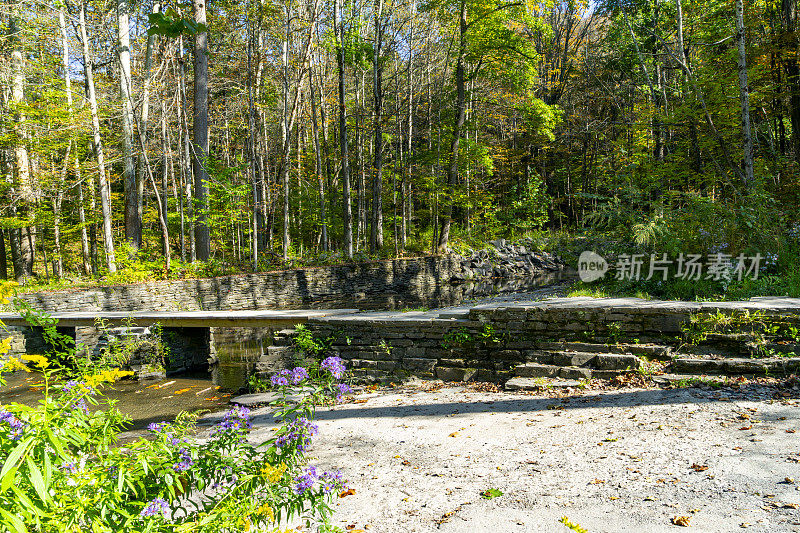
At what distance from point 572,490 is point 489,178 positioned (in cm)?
2620

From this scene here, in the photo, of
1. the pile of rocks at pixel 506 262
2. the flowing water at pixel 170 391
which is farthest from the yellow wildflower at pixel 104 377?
the pile of rocks at pixel 506 262

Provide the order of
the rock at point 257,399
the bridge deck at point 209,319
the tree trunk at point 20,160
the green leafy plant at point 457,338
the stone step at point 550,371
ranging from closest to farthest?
the stone step at point 550,371
the rock at point 257,399
the green leafy plant at point 457,338
the bridge deck at point 209,319
the tree trunk at point 20,160

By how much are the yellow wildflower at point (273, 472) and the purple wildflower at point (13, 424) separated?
2.71 feet

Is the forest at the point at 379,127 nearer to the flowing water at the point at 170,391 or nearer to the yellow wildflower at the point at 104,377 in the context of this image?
the flowing water at the point at 170,391

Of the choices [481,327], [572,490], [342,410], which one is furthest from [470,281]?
[572,490]

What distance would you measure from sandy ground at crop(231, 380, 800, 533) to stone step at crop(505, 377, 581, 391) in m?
0.21

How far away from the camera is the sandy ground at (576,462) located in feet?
8.79

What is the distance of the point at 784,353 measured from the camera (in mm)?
4785

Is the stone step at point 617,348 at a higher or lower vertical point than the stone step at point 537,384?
higher

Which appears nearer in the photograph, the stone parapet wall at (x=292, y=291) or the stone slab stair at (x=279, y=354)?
the stone slab stair at (x=279, y=354)

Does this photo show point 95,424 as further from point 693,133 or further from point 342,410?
point 693,133

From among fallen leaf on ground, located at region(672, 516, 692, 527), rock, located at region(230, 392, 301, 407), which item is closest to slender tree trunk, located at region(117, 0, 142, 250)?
rock, located at region(230, 392, 301, 407)

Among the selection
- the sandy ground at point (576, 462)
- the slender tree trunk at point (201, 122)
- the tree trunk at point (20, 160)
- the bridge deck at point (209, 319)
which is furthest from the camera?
the tree trunk at point (20, 160)

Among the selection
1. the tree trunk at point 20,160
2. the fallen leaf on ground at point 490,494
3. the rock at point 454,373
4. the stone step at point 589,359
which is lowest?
the rock at point 454,373
